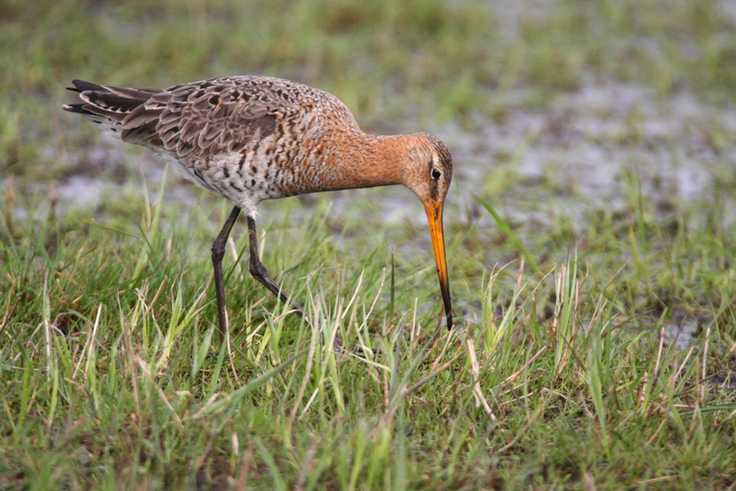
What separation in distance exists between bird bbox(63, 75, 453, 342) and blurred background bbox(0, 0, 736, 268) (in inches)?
54.3

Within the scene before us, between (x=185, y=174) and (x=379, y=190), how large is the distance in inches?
85.0

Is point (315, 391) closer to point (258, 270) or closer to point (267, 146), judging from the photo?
point (258, 270)

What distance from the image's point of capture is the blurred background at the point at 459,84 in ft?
19.8

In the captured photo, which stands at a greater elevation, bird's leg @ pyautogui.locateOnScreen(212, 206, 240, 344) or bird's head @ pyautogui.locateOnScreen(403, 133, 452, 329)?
bird's head @ pyautogui.locateOnScreen(403, 133, 452, 329)

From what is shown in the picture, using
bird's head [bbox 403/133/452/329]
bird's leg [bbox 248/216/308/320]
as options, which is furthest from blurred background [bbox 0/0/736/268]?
bird's leg [bbox 248/216/308/320]

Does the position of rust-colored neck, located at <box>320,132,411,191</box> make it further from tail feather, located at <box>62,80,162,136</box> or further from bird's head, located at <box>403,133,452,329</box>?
tail feather, located at <box>62,80,162,136</box>

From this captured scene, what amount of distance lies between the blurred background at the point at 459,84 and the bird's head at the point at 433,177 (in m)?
1.42

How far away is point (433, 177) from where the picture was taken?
4.09m

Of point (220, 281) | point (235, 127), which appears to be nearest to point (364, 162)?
point (235, 127)

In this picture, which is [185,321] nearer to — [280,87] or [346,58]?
[280,87]

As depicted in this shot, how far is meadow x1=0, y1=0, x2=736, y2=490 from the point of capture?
119 inches

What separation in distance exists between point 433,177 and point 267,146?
2.74 ft

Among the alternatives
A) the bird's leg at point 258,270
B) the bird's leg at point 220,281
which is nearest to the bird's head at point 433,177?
the bird's leg at point 258,270

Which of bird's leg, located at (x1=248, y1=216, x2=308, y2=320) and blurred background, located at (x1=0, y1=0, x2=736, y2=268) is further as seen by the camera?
A: blurred background, located at (x1=0, y1=0, x2=736, y2=268)
